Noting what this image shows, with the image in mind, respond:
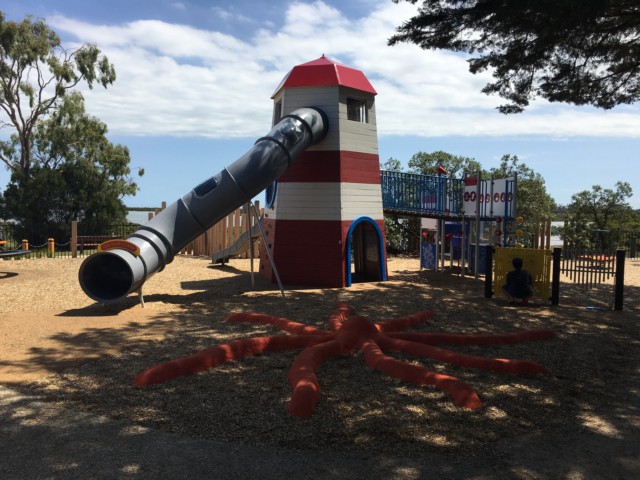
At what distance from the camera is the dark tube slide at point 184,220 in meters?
10.4

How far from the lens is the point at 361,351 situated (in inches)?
277

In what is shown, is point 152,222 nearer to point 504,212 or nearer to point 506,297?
point 506,297

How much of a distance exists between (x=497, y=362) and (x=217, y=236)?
18.0 meters

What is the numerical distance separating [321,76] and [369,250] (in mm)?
5818

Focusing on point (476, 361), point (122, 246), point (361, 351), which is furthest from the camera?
point (122, 246)

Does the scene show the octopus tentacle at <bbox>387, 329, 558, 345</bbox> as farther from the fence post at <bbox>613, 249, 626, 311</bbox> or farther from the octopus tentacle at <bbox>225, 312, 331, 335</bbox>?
the fence post at <bbox>613, 249, 626, 311</bbox>

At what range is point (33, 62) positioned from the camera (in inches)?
1271

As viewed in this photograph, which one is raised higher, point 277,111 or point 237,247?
point 277,111

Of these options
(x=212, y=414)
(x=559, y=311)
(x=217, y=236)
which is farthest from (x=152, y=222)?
(x=217, y=236)

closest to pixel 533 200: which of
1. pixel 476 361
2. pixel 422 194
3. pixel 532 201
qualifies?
pixel 532 201

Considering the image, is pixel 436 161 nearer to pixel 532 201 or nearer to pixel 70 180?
pixel 532 201

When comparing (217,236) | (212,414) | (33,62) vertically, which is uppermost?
(33,62)

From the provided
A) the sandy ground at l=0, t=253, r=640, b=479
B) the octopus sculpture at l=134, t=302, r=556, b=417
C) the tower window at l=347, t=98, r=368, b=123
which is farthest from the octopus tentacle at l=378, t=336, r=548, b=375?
the tower window at l=347, t=98, r=368, b=123

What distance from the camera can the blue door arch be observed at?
15.4 meters
